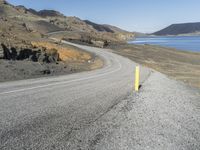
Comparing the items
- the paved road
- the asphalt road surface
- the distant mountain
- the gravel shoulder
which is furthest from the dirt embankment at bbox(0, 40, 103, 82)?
the gravel shoulder

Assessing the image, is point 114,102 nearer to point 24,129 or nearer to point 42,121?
point 42,121

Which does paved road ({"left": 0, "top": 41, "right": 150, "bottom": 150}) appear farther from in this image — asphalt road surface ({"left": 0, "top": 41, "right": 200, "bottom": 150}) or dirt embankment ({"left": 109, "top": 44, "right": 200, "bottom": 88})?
dirt embankment ({"left": 109, "top": 44, "right": 200, "bottom": 88})

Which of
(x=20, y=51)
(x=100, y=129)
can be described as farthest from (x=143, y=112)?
(x=20, y=51)

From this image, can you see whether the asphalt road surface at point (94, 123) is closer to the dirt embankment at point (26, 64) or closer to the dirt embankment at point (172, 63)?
the dirt embankment at point (26, 64)

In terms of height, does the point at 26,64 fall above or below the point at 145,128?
below

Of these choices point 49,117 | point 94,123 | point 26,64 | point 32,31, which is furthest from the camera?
point 32,31

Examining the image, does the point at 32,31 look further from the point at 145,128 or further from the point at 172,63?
the point at 145,128

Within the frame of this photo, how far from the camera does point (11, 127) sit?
23.2 feet

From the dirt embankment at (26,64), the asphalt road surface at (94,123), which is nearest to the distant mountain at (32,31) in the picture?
the dirt embankment at (26,64)

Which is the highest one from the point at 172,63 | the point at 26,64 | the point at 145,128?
the point at 145,128

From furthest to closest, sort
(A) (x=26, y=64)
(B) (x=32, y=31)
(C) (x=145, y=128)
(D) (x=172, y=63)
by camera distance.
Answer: (B) (x=32, y=31), (D) (x=172, y=63), (A) (x=26, y=64), (C) (x=145, y=128)

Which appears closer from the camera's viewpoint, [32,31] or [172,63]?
[172,63]

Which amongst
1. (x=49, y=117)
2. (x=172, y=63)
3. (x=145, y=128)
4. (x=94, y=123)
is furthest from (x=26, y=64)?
(x=172, y=63)

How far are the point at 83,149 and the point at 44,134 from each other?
1.13 m
